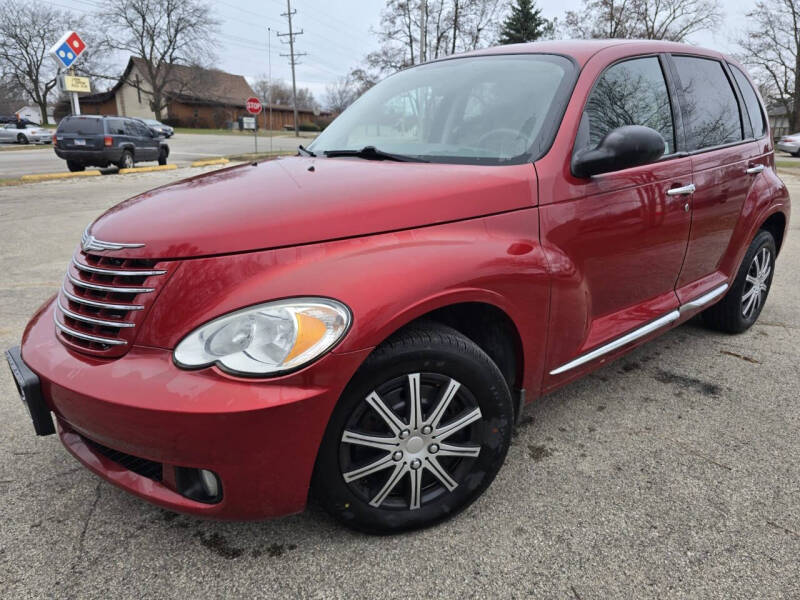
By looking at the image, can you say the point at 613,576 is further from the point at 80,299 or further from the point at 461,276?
the point at 80,299

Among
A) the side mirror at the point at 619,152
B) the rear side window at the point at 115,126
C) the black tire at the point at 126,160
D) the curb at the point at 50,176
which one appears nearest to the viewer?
the side mirror at the point at 619,152

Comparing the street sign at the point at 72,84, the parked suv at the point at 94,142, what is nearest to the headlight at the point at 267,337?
the parked suv at the point at 94,142

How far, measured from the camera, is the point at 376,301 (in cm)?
166

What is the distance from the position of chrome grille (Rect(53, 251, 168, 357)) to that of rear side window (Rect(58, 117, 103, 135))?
1686 cm

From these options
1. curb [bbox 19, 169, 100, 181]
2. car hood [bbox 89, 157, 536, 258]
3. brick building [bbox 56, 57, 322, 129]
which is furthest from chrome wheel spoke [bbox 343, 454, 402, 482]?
brick building [bbox 56, 57, 322, 129]

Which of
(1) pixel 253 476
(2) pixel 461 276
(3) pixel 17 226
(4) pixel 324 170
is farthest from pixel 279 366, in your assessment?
(3) pixel 17 226

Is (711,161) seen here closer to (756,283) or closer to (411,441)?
(756,283)

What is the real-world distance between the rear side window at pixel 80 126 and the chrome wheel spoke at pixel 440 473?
17.5 m

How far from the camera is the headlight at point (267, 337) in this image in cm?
156

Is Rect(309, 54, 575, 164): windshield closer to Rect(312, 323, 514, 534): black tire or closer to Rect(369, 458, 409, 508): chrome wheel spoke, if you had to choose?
Rect(312, 323, 514, 534): black tire

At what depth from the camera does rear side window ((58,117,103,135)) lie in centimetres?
1617

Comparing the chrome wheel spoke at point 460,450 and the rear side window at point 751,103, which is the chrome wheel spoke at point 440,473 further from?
the rear side window at point 751,103

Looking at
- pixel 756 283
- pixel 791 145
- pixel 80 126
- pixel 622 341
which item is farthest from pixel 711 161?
pixel 791 145

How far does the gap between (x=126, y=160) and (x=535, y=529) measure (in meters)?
18.3
